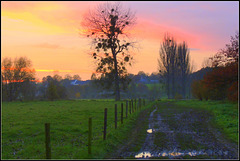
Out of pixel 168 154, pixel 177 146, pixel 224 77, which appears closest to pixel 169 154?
pixel 168 154

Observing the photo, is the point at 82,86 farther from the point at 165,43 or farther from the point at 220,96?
the point at 220,96

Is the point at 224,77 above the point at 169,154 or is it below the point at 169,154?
above

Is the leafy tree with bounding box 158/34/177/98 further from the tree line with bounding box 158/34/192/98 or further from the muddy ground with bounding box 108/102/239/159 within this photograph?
the muddy ground with bounding box 108/102/239/159

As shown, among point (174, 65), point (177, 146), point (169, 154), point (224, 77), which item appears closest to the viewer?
point (169, 154)

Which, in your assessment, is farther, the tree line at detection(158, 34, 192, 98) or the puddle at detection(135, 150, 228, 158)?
the tree line at detection(158, 34, 192, 98)

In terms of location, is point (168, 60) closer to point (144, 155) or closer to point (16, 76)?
point (16, 76)

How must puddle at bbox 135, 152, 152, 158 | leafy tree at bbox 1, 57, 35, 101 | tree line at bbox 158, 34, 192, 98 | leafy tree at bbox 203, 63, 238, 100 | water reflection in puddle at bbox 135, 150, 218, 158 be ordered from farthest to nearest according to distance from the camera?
tree line at bbox 158, 34, 192, 98, leafy tree at bbox 1, 57, 35, 101, leafy tree at bbox 203, 63, 238, 100, water reflection in puddle at bbox 135, 150, 218, 158, puddle at bbox 135, 152, 152, 158

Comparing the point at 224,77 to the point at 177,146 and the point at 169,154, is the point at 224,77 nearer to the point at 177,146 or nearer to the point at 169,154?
the point at 177,146

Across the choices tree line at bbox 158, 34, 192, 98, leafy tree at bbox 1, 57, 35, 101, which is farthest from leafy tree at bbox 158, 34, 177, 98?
leafy tree at bbox 1, 57, 35, 101

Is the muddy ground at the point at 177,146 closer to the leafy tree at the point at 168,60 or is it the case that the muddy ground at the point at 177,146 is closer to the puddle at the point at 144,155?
the puddle at the point at 144,155

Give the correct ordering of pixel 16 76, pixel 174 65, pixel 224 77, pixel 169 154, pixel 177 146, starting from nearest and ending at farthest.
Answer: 1. pixel 169 154
2. pixel 177 146
3. pixel 224 77
4. pixel 16 76
5. pixel 174 65

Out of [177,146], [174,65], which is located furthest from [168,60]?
[177,146]

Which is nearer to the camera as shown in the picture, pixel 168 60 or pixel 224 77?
pixel 224 77

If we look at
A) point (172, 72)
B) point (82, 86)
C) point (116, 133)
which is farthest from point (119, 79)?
point (82, 86)
